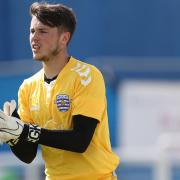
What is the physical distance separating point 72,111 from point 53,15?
632 millimetres

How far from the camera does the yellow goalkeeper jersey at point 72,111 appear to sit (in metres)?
6.20

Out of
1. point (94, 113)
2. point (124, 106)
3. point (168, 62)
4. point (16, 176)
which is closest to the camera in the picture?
point (94, 113)

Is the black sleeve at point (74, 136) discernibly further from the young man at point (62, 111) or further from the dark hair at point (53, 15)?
the dark hair at point (53, 15)

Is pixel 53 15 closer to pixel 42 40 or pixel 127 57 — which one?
pixel 42 40

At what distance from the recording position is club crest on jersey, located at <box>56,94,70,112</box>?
20.3ft

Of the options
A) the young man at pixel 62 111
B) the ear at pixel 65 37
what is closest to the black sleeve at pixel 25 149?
the young man at pixel 62 111

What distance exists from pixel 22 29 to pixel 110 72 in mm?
1395

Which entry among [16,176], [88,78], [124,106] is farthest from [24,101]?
[124,106]

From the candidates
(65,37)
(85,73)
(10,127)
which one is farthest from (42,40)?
(10,127)

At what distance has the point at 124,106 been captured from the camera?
1208cm

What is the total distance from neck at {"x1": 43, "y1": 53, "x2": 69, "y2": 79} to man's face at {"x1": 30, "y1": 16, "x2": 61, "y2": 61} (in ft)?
0.24

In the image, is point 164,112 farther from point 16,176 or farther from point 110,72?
point 16,176

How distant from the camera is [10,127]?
5.95m

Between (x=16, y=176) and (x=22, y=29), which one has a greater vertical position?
(x=22, y=29)
